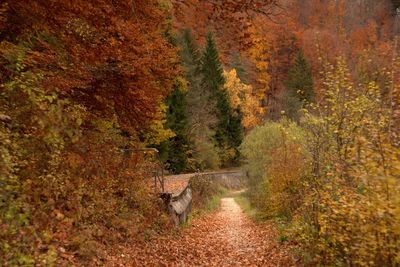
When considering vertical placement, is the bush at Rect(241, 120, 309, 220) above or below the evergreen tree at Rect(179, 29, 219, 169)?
below

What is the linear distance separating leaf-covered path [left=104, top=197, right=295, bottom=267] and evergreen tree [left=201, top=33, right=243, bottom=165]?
30.4 metres

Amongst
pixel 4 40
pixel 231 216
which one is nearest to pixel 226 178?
pixel 231 216

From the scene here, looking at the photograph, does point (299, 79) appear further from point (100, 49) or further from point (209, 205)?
point (100, 49)

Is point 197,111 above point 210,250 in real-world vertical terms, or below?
above

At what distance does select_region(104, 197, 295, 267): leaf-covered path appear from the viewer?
32.3ft

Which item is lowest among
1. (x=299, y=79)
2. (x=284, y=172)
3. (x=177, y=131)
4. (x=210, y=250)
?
(x=210, y=250)

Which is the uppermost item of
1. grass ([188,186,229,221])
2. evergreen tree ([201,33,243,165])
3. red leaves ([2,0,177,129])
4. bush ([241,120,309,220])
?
evergreen tree ([201,33,243,165])

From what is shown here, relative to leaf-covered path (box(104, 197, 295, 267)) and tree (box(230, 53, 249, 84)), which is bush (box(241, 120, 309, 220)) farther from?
tree (box(230, 53, 249, 84))

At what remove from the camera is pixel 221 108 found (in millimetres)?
47406

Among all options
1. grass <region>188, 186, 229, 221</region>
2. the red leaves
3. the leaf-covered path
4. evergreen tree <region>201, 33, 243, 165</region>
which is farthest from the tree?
the red leaves

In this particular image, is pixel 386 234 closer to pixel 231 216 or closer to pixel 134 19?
pixel 134 19

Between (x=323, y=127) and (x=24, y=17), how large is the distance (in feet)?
19.5

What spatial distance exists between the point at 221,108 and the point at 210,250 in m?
35.6

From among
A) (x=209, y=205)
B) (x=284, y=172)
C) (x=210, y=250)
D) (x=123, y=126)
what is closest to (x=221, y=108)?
(x=209, y=205)
